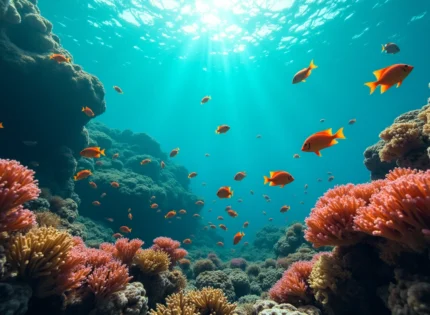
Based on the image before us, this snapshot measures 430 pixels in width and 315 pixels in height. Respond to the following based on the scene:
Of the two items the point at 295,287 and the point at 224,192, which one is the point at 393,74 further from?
the point at 224,192

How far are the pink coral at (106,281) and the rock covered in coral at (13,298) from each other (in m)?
0.84

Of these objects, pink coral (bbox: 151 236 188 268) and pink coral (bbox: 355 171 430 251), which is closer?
pink coral (bbox: 355 171 430 251)

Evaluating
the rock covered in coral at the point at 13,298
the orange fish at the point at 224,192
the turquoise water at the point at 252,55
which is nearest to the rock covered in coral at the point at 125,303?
the rock covered in coral at the point at 13,298

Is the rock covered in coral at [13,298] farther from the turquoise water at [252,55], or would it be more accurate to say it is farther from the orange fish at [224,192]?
the turquoise water at [252,55]

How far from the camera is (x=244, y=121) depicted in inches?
3135

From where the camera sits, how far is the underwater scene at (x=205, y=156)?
2.75 m

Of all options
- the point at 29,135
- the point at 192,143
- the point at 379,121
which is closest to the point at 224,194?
the point at 29,135

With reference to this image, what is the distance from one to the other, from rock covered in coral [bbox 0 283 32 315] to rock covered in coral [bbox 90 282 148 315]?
98 cm

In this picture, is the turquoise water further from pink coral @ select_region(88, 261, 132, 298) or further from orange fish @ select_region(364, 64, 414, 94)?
pink coral @ select_region(88, 261, 132, 298)

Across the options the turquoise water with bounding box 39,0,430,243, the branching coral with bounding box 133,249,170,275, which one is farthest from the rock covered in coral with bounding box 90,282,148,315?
the turquoise water with bounding box 39,0,430,243

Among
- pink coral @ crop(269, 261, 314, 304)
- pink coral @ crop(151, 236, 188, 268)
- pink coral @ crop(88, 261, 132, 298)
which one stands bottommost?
pink coral @ crop(269, 261, 314, 304)

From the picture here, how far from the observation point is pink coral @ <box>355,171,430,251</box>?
7.06ft

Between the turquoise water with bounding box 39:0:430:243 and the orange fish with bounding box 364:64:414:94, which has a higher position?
the turquoise water with bounding box 39:0:430:243

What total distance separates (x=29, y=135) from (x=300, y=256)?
1386 centimetres
